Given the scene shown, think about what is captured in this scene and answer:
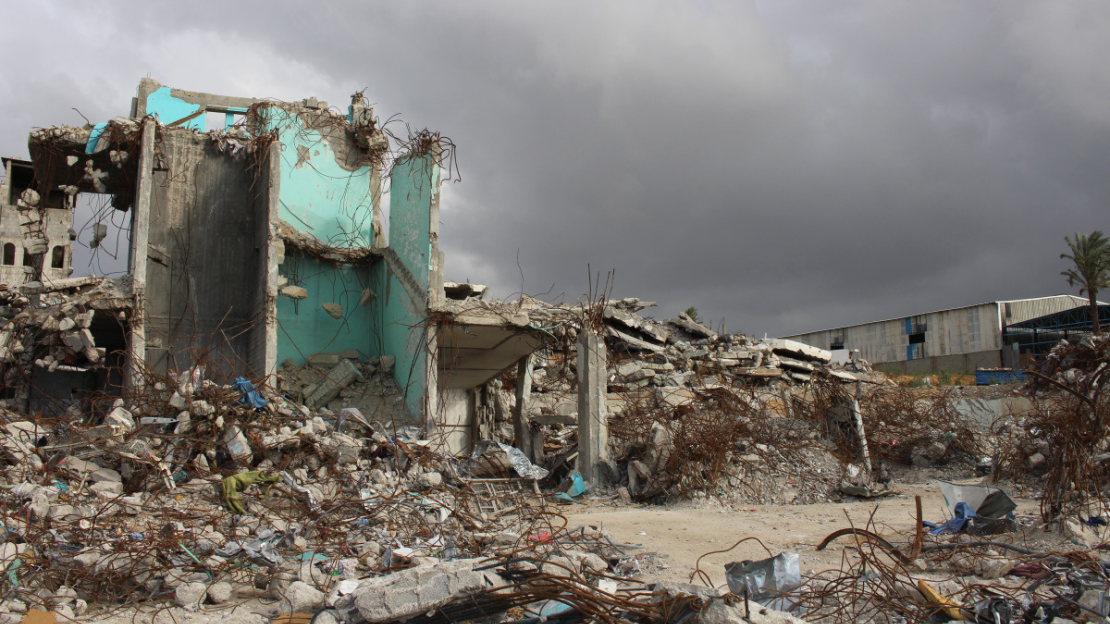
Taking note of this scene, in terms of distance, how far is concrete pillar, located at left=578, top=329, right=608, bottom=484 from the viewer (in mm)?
10773

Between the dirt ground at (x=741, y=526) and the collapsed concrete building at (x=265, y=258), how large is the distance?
144 inches

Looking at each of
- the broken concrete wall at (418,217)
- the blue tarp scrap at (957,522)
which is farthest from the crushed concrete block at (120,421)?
the blue tarp scrap at (957,522)

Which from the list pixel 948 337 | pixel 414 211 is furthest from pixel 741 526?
pixel 948 337

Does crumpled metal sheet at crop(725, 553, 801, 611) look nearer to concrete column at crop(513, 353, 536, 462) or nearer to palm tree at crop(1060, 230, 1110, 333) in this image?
concrete column at crop(513, 353, 536, 462)

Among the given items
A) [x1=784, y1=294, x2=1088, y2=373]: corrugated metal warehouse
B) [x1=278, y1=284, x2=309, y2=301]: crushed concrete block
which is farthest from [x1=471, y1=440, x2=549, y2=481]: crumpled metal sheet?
[x1=784, y1=294, x2=1088, y2=373]: corrugated metal warehouse

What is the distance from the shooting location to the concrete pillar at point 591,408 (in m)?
10.8

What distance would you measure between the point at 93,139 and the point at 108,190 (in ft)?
3.70

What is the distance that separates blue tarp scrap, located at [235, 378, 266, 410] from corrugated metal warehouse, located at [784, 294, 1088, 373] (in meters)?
26.8

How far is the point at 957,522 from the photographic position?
Answer: 6141mm

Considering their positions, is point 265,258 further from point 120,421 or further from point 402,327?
point 120,421

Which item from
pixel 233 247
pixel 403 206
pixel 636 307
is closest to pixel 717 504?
pixel 403 206

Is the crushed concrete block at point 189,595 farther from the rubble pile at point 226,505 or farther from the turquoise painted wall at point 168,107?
the turquoise painted wall at point 168,107

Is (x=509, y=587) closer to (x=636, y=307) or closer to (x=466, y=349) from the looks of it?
(x=466, y=349)

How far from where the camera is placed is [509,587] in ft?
12.8
